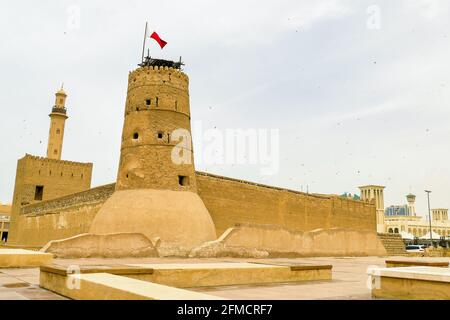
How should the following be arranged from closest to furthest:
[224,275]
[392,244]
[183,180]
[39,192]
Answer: [224,275] < [183,180] < [392,244] < [39,192]

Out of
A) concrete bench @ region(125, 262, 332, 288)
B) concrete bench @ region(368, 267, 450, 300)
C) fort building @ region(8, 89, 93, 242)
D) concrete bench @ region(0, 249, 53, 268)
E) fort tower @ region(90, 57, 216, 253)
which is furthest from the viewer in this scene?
fort building @ region(8, 89, 93, 242)

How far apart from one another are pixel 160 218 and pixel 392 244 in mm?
21746

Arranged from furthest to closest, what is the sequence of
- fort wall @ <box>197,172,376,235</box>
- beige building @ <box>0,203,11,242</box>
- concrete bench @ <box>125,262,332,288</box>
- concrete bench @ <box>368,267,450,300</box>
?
beige building @ <box>0,203,11,242</box> → fort wall @ <box>197,172,376,235</box> → concrete bench @ <box>125,262,332,288</box> → concrete bench @ <box>368,267,450,300</box>

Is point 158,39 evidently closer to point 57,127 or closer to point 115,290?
point 115,290

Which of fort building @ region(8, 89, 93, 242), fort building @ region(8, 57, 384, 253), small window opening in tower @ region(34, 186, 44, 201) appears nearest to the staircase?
fort building @ region(8, 57, 384, 253)

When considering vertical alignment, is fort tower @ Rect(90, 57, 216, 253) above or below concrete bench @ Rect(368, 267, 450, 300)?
above

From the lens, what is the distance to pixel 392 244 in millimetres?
31875

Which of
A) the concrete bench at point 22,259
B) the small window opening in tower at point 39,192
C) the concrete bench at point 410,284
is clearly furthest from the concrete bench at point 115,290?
the small window opening in tower at point 39,192

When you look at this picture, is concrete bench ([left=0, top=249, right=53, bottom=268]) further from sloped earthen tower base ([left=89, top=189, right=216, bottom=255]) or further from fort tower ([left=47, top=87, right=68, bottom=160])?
fort tower ([left=47, top=87, right=68, bottom=160])

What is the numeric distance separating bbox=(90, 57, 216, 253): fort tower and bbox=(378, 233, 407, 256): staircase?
17708mm

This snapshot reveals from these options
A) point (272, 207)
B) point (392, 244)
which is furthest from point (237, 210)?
point (392, 244)

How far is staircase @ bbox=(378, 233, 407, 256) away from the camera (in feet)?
102

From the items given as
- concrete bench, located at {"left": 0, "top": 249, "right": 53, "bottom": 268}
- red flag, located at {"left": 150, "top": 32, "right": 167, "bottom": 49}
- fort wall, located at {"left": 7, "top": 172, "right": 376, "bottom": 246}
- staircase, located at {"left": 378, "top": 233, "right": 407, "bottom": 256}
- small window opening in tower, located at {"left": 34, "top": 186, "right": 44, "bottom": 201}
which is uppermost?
red flag, located at {"left": 150, "top": 32, "right": 167, "bottom": 49}
